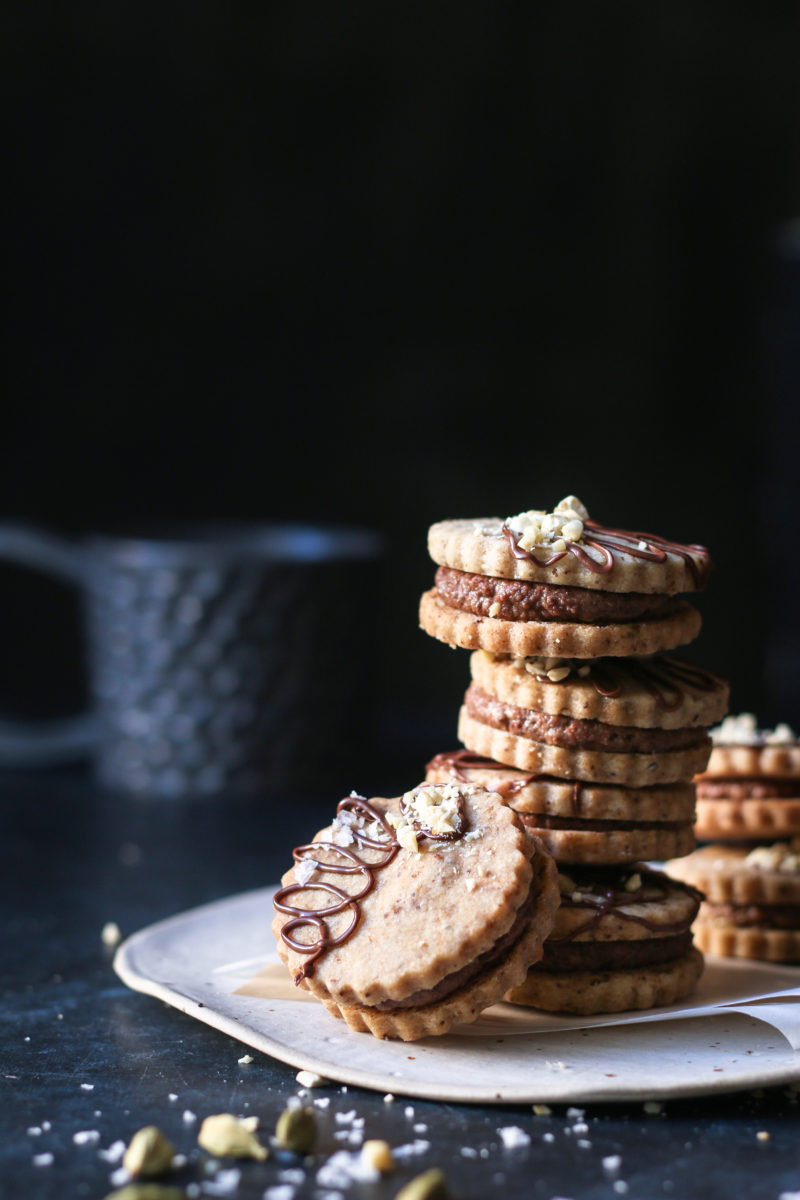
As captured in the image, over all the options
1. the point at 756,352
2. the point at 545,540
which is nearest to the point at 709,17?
the point at 756,352

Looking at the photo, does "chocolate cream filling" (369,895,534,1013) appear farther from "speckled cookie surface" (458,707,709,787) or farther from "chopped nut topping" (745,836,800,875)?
"chopped nut topping" (745,836,800,875)

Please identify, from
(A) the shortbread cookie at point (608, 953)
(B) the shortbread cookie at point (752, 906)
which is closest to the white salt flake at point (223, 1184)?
(A) the shortbread cookie at point (608, 953)

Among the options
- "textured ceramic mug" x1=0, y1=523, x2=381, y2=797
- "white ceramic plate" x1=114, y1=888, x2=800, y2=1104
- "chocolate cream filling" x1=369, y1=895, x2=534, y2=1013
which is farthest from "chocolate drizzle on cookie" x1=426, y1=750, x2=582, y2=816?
"textured ceramic mug" x1=0, y1=523, x2=381, y2=797

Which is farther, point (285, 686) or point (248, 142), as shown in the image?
point (248, 142)

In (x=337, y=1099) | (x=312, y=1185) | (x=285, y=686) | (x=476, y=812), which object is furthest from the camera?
(x=285, y=686)

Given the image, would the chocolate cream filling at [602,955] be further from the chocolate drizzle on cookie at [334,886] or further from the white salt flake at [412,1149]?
the white salt flake at [412,1149]

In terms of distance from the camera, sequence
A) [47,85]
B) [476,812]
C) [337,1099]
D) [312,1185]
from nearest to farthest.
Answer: [312,1185]
[337,1099]
[476,812]
[47,85]

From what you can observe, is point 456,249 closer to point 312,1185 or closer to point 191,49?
point 191,49
